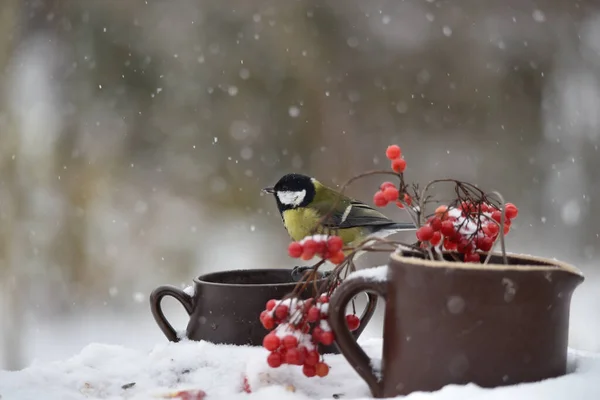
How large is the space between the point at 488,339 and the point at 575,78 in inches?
151

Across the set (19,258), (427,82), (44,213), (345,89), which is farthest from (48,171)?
(427,82)

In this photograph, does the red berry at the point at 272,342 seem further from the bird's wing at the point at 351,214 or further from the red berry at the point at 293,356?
the bird's wing at the point at 351,214

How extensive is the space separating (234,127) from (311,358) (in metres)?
3.60

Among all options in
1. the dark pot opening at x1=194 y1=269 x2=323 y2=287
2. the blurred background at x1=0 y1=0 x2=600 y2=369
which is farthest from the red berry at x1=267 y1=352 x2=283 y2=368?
the blurred background at x1=0 y1=0 x2=600 y2=369

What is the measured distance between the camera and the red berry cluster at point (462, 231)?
82 centimetres

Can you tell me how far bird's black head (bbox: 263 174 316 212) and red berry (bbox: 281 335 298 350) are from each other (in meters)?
1.07

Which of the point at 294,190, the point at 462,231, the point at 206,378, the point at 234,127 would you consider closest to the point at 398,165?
the point at 462,231

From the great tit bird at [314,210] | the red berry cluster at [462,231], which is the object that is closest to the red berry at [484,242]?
the red berry cluster at [462,231]

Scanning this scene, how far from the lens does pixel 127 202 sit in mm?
4441

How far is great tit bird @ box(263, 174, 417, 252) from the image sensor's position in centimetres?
187

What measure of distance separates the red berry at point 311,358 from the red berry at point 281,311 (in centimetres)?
5

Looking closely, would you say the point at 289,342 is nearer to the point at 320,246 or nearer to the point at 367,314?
the point at 320,246

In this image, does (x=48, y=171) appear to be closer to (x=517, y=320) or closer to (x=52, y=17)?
(x=52, y=17)

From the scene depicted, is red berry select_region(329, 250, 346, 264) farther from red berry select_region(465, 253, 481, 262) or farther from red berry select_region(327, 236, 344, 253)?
red berry select_region(465, 253, 481, 262)
